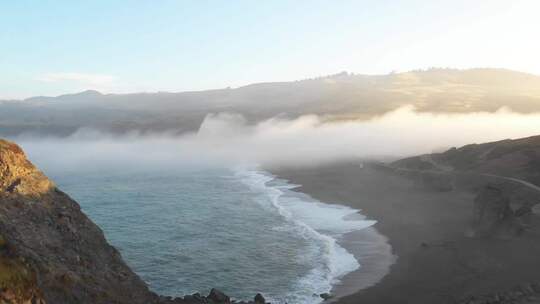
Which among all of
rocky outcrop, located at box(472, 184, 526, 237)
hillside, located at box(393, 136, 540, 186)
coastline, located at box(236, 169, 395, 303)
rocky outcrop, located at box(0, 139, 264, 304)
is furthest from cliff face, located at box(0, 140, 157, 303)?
hillside, located at box(393, 136, 540, 186)

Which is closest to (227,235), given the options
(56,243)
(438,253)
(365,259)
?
(365,259)

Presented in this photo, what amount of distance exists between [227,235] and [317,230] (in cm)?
1017

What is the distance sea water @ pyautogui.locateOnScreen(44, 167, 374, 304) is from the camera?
3888 centimetres

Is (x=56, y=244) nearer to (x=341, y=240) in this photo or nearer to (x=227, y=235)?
(x=227, y=235)

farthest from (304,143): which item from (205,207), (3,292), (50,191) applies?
(3,292)

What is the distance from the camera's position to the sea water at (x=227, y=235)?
38.9m

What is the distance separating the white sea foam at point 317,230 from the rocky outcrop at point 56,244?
13156 millimetres

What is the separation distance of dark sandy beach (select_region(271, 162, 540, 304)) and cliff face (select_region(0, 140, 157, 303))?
16.5m

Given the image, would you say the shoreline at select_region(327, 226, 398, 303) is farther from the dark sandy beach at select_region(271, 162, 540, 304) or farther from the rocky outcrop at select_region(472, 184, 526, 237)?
the rocky outcrop at select_region(472, 184, 526, 237)

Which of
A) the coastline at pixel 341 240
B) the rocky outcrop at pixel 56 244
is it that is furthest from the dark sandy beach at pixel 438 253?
the rocky outcrop at pixel 56 244

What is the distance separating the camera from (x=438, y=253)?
43.2 meters

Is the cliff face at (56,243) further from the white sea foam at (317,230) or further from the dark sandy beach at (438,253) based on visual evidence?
the dark sandy beach at (438,253)

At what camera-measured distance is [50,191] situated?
2662cm

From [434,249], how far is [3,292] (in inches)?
1512
